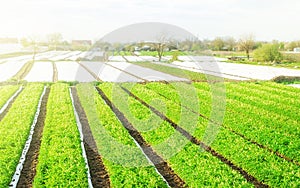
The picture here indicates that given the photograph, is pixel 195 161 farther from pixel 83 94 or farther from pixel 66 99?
pixel 83 94

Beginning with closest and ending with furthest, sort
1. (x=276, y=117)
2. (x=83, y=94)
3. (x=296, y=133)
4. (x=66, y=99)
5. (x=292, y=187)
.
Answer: (x=292, y=187) < (x=296, y=133) < (x=276, y=117) < (x=66, y=99) < (x=83, y=94)

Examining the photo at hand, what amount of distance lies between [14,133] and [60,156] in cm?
346

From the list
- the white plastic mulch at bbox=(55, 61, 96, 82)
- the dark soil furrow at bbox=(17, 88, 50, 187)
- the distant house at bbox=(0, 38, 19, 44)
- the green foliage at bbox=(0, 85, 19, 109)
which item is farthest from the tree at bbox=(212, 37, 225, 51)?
the dark soil furrow at bbox=(17, 88, 50, 187)

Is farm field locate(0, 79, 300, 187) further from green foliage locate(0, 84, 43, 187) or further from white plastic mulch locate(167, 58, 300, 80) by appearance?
white plastic mulch locate(167, 58, 300, 80)

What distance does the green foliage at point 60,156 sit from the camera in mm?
8656

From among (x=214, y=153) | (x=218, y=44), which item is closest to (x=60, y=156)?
(x=214, y=153)

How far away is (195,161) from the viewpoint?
32.4ft

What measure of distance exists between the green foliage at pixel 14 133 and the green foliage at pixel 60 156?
72cm

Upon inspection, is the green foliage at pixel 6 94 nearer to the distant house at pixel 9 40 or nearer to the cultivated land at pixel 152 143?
the cultivated land at pixel 152 143

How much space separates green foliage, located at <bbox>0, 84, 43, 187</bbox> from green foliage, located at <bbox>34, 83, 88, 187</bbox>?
2.36 ft

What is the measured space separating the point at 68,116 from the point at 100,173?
21.3 feet

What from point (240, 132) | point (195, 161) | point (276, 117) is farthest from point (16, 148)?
point (276, 117)

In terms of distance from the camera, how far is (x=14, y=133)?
12.7m

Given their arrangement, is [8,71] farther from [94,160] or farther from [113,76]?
[94,160]
